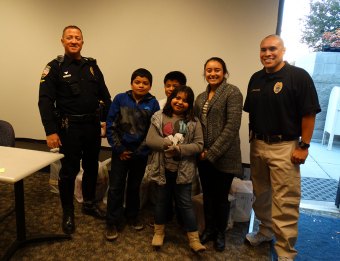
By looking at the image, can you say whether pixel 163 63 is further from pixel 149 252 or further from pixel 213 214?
pixel 149 252

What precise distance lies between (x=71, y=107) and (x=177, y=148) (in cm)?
84

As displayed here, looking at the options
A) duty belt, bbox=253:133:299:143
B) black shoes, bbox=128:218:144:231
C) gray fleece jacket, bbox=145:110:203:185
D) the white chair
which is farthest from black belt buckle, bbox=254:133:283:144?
the white chair

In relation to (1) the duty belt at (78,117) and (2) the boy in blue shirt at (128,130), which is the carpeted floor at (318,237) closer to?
(2) the boy in blue shirt at (128,130)

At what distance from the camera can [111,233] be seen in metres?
2.00

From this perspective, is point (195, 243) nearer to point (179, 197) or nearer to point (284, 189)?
point (179, 197)

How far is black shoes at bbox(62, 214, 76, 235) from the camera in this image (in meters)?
→ 2.05

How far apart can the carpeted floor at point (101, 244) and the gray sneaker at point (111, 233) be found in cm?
4

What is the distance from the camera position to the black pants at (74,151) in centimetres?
197

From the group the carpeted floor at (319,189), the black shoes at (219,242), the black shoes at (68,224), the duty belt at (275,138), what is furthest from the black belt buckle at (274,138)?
the black shoes at (68,224)

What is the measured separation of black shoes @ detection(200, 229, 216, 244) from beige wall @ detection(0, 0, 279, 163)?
0.98 m

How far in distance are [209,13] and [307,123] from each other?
58.1 inches

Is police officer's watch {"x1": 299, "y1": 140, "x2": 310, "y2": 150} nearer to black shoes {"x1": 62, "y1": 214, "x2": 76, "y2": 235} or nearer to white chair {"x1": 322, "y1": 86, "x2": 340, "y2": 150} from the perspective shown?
black shoes {"x1": 62, "y1": 214, "x2": 76, "y2": 235}

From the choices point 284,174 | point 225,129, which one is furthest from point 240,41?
point 284,174

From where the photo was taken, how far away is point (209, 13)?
8.39 ft
